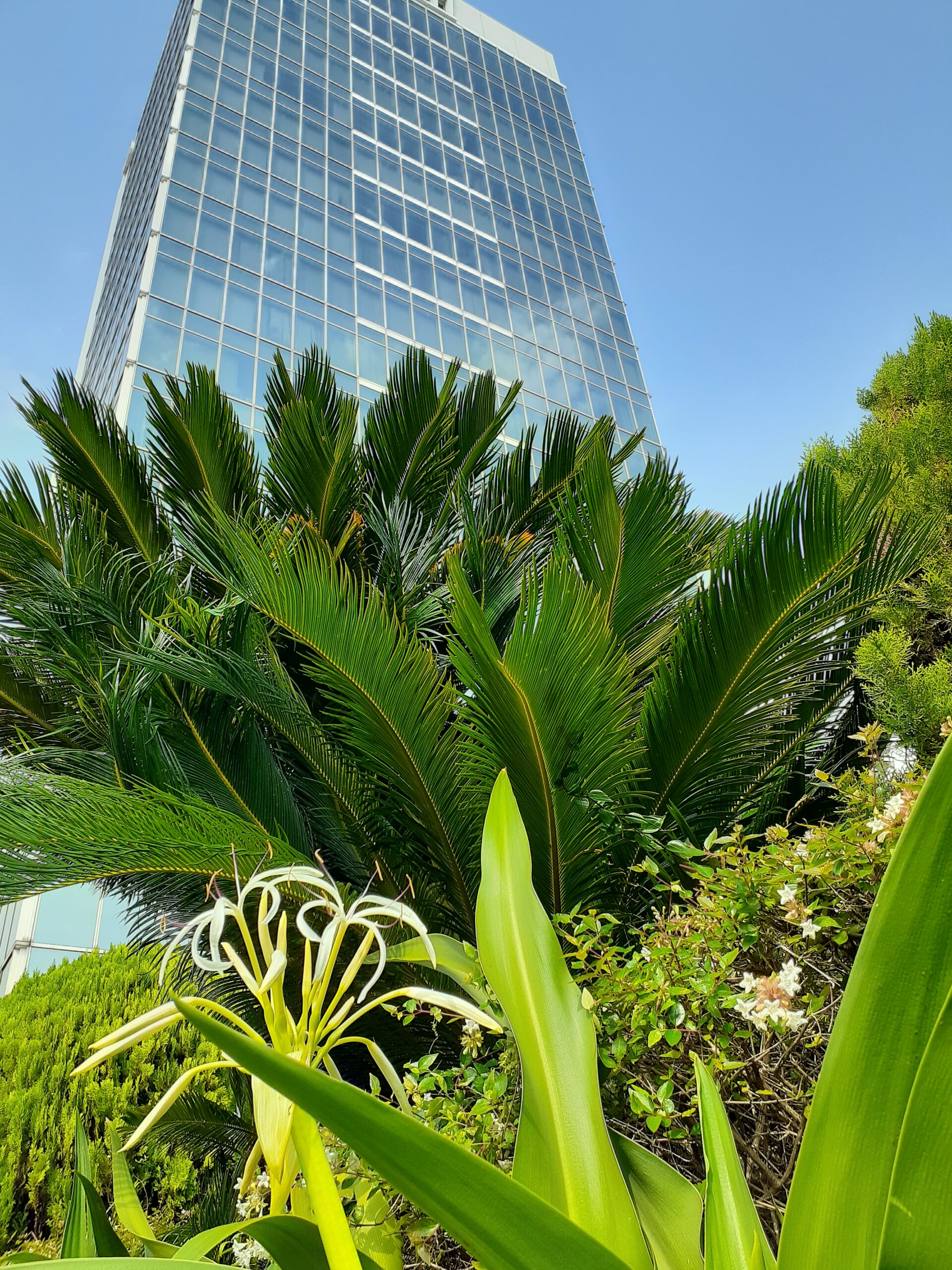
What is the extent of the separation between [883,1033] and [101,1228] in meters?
0.93

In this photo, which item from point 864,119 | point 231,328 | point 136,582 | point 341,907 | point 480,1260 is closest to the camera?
point 480,1260

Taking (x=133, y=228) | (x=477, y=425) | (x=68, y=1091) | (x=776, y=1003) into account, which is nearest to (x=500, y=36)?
(x=133, y=228)

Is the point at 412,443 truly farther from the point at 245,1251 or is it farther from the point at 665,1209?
the point at 665,1209

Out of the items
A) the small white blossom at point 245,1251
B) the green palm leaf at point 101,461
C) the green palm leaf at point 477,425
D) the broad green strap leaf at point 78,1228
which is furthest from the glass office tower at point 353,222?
the broad green strap leaf at point 78,1228

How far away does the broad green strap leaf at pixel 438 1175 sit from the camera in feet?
1.62

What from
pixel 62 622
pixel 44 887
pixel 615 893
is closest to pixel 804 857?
pixel 615 893

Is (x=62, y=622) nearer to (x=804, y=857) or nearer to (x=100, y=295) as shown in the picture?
(x=804, y=857)

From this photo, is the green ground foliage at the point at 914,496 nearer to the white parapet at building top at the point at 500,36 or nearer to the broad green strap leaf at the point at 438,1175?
the broad green strap leaf at the point at 438,1175

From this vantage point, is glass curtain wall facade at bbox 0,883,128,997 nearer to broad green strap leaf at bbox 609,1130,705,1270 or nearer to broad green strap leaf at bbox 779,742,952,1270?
broad green strap leaf at bbox 609,1130,705,1270

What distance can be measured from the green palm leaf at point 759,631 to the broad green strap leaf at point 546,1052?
1.66 meters

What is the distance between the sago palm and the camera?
2.27 meters

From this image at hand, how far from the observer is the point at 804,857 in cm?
168

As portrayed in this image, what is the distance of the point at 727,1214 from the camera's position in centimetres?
78

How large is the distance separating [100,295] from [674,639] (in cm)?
2942
